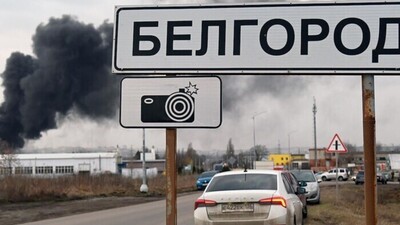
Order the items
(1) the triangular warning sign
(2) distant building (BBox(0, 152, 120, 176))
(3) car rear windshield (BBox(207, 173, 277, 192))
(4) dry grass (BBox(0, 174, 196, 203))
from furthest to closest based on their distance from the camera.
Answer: (2) distant building (BBox(0, 152, 120, 176)) → (4) dry grass (BBox(0, 174, 196, 203)) → (1) the triangular warning sign → (3) car rear windshield (BBox(207, 173, 277, 192))

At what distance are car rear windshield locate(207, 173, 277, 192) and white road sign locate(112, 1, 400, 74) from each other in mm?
6758

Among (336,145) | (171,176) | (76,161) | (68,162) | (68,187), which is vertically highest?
(336,145)

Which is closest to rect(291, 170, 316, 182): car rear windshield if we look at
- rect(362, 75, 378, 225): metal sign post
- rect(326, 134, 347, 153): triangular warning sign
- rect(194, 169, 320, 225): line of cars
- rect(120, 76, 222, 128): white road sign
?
rect(326, 134, 347, 153): triangular warning sign

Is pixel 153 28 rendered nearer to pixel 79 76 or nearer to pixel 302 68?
pixel 302 68

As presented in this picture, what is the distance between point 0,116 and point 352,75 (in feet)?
225

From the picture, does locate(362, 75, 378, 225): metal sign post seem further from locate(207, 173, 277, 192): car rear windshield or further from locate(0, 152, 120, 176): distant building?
locate(0, 152, 120, 176): distant building

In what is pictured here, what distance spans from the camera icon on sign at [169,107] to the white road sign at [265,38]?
218mm

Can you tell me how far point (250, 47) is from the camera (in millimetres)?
4867

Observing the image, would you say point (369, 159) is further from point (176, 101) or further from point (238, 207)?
point (238, 207)

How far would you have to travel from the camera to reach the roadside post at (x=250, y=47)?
4.80 m

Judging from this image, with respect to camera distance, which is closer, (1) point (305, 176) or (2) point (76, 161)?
(1) point (305, 176)

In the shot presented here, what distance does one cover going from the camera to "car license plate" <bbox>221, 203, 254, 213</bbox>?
10.6 metres

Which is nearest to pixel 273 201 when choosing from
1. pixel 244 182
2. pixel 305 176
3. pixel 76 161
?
pixel 244 182

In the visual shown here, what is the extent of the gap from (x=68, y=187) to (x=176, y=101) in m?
38.0
